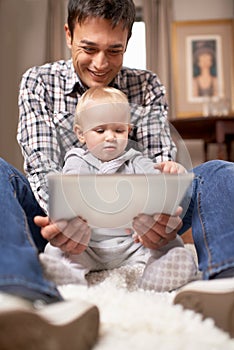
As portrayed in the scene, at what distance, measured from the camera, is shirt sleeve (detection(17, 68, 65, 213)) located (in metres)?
0.93

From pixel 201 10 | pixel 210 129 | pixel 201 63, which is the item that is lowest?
pixel 210 129

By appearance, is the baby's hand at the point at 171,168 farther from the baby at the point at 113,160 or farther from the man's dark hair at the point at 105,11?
the man's dark hair at the point at 105,11

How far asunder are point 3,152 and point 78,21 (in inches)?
113

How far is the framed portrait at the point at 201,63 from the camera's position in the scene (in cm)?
404

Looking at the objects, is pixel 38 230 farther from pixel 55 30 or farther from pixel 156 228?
pixel 55 30

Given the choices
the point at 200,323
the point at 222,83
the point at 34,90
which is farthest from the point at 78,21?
the point at 222,83

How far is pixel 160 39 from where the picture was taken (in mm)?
3967

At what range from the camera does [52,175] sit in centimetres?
76

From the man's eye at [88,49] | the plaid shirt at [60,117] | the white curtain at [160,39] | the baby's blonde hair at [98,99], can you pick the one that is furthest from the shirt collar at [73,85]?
the white curtain at [160,39]

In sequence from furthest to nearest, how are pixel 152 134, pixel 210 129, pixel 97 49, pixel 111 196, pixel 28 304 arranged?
pixel 210 129 < pixel 97 49 < pixel 152 134 < pixel 111 196 < pixel 28 304

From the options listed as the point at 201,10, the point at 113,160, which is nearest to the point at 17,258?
the point at 113,160

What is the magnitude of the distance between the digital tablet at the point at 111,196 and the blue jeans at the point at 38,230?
73mm

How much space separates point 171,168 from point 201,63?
344 centimetres

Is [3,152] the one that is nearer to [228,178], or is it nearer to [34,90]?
[34,90]
